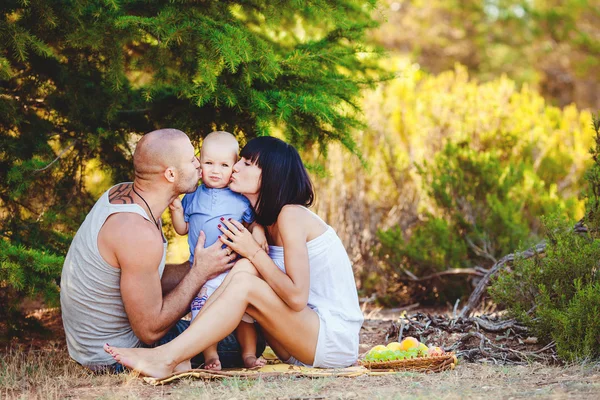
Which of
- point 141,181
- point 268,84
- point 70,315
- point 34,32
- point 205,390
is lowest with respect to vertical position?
point 205,390

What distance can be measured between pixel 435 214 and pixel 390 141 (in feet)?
3.10

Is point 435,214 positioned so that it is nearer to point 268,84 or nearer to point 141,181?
point 268,84

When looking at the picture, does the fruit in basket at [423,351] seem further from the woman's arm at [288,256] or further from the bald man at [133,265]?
the bald man at [133,265]

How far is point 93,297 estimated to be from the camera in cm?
377

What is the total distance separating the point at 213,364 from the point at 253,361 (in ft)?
0.85

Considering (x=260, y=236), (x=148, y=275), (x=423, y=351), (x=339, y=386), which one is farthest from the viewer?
(x=423, y=351)

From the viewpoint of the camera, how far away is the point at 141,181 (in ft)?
12.6

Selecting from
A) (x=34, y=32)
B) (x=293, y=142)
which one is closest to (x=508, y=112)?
(x=293, y=142)

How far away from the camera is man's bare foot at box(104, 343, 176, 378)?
3529 mm

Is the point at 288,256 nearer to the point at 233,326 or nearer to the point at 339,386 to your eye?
the point at 233,326

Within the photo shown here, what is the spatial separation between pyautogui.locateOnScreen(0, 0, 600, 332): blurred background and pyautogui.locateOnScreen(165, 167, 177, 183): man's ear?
0.52m

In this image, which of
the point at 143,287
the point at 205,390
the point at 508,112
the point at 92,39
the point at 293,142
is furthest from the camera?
the point at 508,112

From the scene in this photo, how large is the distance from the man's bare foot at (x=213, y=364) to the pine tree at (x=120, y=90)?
100cm

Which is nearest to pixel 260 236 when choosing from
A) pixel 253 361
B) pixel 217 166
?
pixel 217 166
